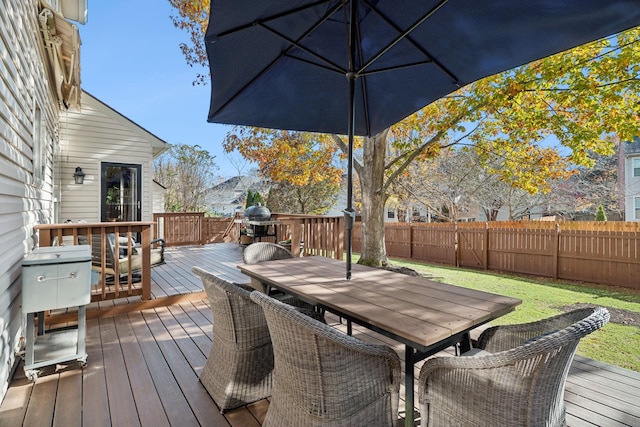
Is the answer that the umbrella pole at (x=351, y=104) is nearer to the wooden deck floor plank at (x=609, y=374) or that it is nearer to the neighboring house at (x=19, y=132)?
the wooden deck floor plank at (x=609, y=374)

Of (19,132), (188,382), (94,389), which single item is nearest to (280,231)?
(19,132)

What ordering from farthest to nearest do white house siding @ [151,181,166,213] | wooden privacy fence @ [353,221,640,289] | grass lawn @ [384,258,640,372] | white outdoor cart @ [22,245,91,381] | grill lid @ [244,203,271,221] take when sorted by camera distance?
white house siding @ [151,181,166,213] < grill lid @ [244,203,271,221] < wooden privacy fence @ [353,221,640,289] < grass lawn @ [384,258,640,372] < white outdoor cart @ [22,245,91,381]

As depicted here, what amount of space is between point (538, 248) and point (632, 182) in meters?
11.6

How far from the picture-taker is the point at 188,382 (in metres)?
2.53

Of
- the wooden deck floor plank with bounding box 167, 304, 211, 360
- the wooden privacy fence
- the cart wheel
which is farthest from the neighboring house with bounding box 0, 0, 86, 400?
the wooden privacy fence

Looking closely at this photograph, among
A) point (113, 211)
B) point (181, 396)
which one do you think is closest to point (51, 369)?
point (181, 396)

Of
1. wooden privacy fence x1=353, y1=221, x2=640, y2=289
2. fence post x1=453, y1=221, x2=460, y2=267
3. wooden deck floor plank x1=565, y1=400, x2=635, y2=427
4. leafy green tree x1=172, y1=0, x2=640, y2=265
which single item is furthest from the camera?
fence post x1=453, y1=221, x2=460, y2=267

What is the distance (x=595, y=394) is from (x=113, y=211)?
910 cm

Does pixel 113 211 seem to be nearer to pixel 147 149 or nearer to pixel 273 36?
pixel 147 149

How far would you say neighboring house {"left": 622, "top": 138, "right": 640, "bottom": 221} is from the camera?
598 inches

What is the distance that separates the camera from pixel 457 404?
1471 millimetres

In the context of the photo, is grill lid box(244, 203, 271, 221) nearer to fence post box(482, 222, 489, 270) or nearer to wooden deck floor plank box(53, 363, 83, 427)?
wooden deck floor plank box(53, 363, 83, 427)

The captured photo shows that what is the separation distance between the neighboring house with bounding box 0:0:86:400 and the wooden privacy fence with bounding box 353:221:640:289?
32.5 feet

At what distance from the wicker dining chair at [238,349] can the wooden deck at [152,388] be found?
4.2 inches
